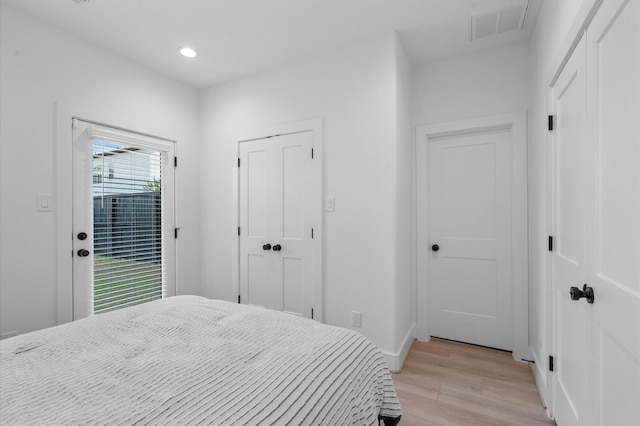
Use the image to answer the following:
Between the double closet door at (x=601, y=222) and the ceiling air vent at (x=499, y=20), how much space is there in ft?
2.98

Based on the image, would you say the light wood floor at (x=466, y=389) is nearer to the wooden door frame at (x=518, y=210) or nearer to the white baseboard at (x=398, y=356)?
the white baseboard at (x=398, y=356)

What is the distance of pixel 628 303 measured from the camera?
95 centimetres

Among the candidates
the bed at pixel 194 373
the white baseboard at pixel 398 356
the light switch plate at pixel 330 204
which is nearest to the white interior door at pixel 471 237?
the white baseboard at pixel 398 356

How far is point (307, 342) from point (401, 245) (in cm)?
152

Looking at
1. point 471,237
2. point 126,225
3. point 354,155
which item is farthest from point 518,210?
point 126,225

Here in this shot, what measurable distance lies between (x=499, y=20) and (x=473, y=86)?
1.94 feet

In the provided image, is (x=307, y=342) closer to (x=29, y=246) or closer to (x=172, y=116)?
(x=29, y=246)

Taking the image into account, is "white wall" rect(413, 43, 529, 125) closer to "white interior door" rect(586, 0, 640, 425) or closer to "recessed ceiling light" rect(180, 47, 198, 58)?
"white interior door" rect(586, 0, 640, 425)

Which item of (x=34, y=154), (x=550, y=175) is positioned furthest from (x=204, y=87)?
(x=550, y=175)

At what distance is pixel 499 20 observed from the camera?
233 centimetres

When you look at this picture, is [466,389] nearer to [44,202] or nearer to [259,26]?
[259,26]

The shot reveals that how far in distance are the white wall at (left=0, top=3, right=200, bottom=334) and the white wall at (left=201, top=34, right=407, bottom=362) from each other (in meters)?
1.40

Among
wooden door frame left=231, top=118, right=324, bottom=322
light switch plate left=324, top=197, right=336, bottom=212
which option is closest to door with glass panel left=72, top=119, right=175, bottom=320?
wooden door frame left=231, top=118, right=324, bottom=322

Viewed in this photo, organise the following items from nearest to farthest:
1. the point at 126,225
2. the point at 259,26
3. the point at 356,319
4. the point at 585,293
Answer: the point at 585,293 → the point at 259,26 → the point at 356,319 → the point at 126,225
